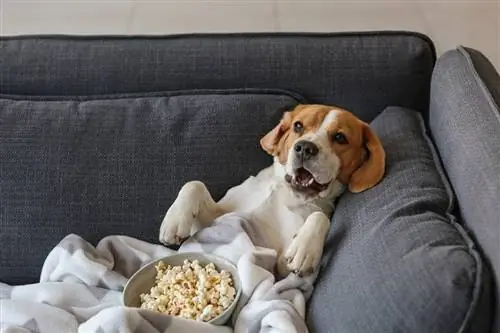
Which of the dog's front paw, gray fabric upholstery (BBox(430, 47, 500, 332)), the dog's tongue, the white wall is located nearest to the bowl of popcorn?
the dog's front paw

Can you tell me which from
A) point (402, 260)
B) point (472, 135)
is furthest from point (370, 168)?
point (402, 260)

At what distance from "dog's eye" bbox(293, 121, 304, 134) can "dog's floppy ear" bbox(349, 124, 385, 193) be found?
0.39 ft

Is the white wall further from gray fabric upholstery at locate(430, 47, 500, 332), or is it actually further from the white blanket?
the white blanket

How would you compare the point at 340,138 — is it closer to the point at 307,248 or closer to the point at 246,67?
the point at 307,248

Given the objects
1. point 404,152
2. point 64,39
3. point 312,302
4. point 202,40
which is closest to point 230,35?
point 202,40

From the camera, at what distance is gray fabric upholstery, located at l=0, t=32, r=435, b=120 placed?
1640mm

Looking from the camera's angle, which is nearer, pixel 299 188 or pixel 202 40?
pixel 299 188

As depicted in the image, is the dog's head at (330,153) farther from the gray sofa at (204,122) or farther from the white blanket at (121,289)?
the white blanket at (121,289)

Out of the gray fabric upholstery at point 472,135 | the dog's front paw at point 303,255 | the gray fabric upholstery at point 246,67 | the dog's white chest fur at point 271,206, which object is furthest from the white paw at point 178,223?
the gray fabric upholstery at point 472,135

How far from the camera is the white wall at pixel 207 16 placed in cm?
Result: 197

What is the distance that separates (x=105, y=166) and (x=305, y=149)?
1.51 ft

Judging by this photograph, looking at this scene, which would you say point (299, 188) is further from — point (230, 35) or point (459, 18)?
point (459, 18)

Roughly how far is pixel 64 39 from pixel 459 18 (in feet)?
3.56

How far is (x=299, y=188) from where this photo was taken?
1.41 metres
